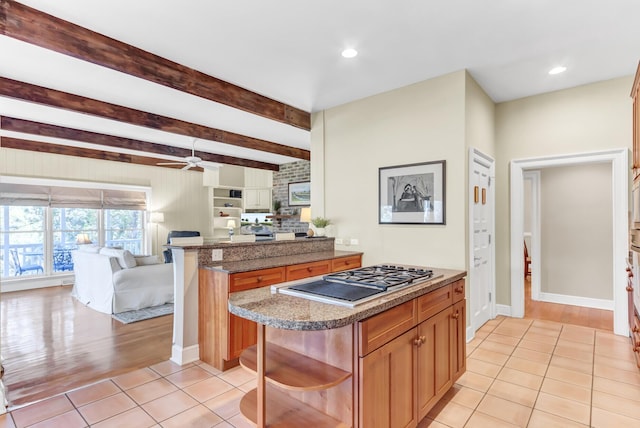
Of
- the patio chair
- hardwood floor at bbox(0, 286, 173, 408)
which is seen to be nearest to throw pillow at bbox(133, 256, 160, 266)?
hardwood floor at bbox(0, 286, 173, 408)

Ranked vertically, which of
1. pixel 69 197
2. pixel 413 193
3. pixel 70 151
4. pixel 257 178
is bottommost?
pixel 413 193

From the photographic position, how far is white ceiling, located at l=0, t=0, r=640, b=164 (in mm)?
2391

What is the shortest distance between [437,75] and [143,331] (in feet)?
14.0

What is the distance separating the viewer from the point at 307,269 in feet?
11.0

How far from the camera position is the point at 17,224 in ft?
21.2

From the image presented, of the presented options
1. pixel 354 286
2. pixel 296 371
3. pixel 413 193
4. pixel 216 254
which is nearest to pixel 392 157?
pixel 413 193

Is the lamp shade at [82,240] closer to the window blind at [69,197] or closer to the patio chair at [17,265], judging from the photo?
the window blind at [69,197]

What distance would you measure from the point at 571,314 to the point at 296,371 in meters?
4.39

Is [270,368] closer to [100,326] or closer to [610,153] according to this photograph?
[100,326]

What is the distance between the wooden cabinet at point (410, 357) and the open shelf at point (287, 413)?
0.69 feet

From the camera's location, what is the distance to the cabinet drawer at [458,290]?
237cm

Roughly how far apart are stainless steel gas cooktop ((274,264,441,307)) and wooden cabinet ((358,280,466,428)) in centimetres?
11

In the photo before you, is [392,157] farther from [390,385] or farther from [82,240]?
[82,240]

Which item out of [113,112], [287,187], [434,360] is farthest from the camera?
[287,187]
